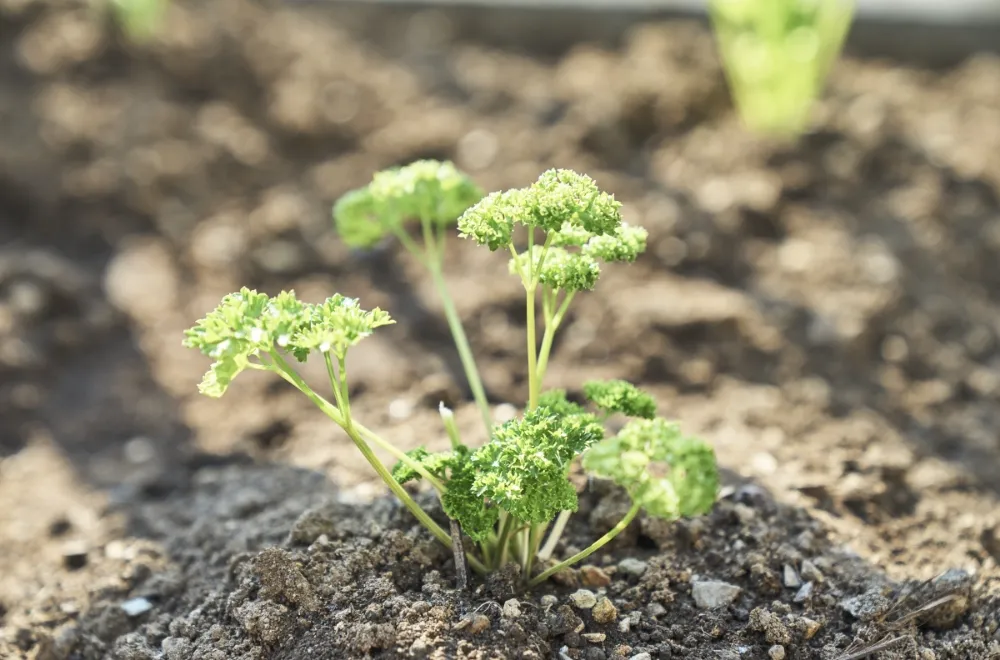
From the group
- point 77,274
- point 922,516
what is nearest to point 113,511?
point 77,274

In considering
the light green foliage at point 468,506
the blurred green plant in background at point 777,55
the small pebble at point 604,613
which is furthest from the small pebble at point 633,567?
the blurred green plant in background at point 777,55

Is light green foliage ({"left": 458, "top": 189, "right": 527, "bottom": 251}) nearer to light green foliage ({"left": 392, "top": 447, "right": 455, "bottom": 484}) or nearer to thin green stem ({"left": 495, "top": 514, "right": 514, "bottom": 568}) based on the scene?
light green foliage ({"left": 392, "top": 447, "right": 455, "bottom": 484})

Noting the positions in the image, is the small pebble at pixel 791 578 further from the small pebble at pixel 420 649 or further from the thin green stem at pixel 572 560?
the small pebble at pixel 420 649

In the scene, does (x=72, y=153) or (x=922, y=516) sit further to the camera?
(x=72, y=153)

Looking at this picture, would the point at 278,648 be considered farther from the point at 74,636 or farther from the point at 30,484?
the point at 30,484

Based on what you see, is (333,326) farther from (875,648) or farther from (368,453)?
(875,648)

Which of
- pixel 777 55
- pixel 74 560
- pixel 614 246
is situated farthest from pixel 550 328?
pixel 777 55

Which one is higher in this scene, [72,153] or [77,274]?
[72,153]
